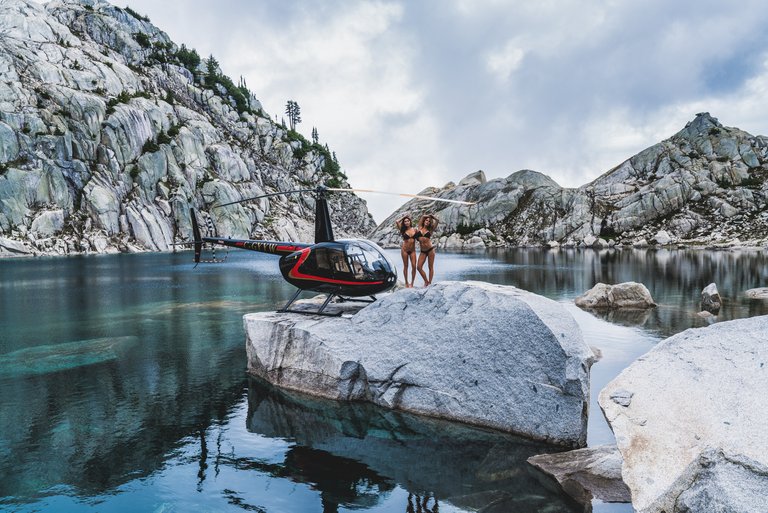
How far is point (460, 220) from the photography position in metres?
151

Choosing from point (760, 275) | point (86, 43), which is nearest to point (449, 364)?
point (760, 275)

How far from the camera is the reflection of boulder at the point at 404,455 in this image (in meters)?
9.45

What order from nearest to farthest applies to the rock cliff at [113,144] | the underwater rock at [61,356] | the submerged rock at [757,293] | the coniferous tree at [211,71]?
the underwater rock at [61,356] < the submerged rock at [757,293] < the rock cliff at [113,144] < the coniferous tree at [211,71]

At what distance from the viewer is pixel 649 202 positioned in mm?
123938

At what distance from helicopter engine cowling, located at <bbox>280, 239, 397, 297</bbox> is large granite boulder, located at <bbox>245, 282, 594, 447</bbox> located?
4.65 ft

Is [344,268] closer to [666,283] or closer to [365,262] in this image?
[365,262]

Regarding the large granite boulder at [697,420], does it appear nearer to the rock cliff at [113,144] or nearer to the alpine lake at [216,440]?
the alpine lake at [216,440]

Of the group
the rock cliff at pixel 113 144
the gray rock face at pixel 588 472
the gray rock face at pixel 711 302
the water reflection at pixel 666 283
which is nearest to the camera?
the gray rock face at pixel 588 472

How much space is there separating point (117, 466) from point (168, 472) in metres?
1.32

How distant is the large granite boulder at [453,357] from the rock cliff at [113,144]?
113601mm

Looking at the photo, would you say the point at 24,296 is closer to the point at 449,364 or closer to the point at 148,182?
the point at 449,364

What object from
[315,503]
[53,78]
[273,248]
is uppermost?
[53,78]

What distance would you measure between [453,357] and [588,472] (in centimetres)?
439

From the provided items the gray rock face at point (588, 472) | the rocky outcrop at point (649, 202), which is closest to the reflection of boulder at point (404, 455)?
the gray rock face at point (588, 472)
